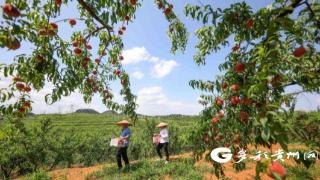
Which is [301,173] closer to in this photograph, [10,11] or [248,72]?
[248,72]

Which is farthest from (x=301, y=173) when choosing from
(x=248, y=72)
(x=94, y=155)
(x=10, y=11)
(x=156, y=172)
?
(x=94, y=155)

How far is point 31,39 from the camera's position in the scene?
3.66 meters

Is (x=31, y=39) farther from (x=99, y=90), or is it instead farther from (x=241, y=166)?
(x=241, y=166)

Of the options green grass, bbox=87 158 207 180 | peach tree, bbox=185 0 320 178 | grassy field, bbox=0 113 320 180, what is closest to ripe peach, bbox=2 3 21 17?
peach tree, bbox=185 0 320 178

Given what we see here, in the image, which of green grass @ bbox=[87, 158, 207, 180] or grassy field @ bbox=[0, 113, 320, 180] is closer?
green grass @ bbox=[87, 158, 207, 180]

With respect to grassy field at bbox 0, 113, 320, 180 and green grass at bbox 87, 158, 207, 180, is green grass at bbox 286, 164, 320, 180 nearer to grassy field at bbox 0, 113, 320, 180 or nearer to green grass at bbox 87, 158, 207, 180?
grassy field at bbox 0, 113, 320, 180

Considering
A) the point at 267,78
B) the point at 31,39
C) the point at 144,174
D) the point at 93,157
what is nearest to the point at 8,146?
the point at 93,157

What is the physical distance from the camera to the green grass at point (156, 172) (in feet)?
28.7

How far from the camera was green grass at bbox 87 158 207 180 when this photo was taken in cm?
876

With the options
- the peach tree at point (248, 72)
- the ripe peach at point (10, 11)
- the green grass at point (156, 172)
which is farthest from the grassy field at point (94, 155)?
the ripe peach at point (10, 11)

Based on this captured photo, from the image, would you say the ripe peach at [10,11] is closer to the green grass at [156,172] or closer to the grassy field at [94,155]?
the green grass at [156,172]

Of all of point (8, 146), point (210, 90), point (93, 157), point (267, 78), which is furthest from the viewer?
point (93, 157)

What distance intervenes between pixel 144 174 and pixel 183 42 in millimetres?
4659

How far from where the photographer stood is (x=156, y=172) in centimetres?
936
